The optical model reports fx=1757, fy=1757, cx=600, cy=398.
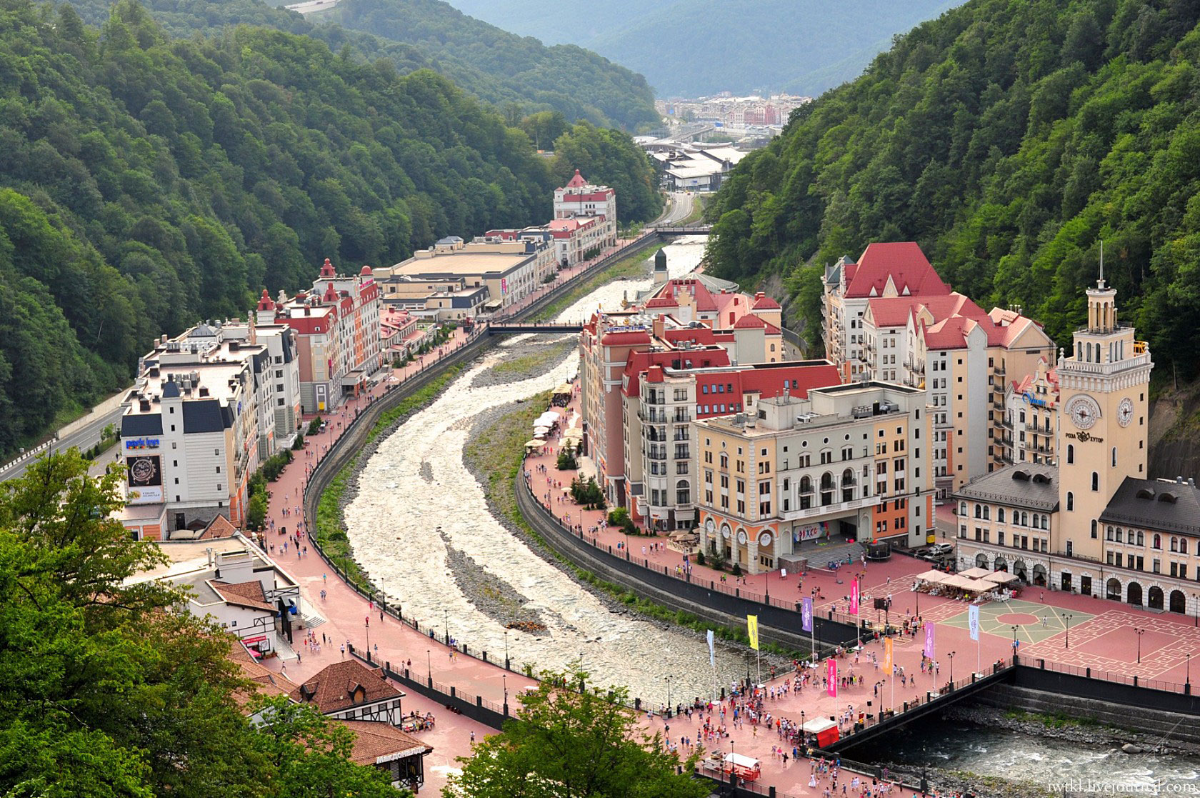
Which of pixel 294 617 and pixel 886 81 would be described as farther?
pixel 886 81

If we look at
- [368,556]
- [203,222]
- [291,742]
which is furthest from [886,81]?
[291,742]

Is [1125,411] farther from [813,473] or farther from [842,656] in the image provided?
[842,656]

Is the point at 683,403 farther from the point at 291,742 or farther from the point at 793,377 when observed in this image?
the point at 291,742

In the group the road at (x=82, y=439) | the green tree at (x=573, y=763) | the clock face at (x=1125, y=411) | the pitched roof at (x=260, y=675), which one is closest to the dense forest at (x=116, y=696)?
the green tree at (x=573, y=763)

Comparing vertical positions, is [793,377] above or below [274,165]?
below

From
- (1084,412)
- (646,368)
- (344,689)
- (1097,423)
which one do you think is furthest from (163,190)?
(344,689)

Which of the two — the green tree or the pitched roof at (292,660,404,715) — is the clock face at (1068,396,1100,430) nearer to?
the pitched roof at (292,660,404,715)
